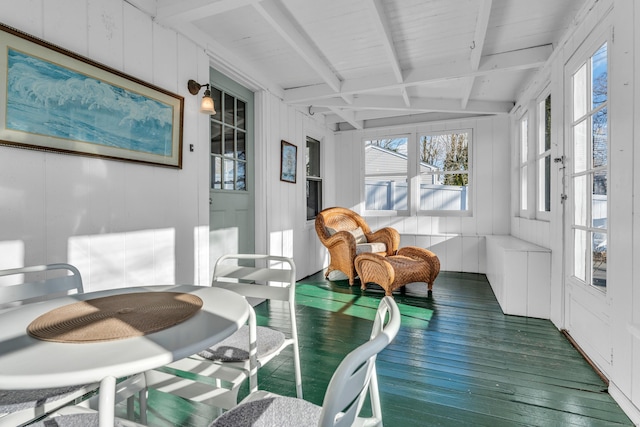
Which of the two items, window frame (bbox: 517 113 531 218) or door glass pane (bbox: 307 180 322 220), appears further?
door glass pane (bbox: 307 180 322 220)

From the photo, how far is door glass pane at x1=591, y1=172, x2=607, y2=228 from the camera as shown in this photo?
201 cm

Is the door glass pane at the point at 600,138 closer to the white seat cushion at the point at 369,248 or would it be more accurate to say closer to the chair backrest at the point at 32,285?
the white seat cushion at the point at 369,248

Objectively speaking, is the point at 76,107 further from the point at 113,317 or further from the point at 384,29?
the point at 384,29

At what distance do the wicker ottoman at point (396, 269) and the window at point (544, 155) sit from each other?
1298 millimetres

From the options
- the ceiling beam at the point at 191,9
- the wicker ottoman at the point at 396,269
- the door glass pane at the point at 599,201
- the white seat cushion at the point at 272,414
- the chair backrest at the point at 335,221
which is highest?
the ceiling beam at the point at 191,9

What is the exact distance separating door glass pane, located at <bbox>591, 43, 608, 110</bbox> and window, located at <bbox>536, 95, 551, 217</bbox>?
1.18 m

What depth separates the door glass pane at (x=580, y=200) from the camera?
2.33 meters

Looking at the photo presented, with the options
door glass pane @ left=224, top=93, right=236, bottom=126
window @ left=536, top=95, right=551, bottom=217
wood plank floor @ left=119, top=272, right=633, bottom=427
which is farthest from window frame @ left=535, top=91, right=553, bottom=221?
door glass pane @ left=224, top=93, right=236, bottom=126

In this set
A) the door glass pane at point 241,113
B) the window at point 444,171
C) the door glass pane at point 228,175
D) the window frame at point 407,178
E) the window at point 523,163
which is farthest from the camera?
the window frame at point 407,178

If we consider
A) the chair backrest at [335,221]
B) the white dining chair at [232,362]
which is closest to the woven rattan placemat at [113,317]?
the white dining chair at [232,362]

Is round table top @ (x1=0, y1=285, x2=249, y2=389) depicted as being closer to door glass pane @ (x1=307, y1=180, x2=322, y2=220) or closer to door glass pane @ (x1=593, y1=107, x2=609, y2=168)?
door glass pane @ (x1=593, y1=107, x2=609, y2=168)

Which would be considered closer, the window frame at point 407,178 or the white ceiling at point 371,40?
the white ceiling at point 371,40

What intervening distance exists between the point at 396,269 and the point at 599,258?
6.06 feet

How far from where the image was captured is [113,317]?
Answer: 3.17 ft
